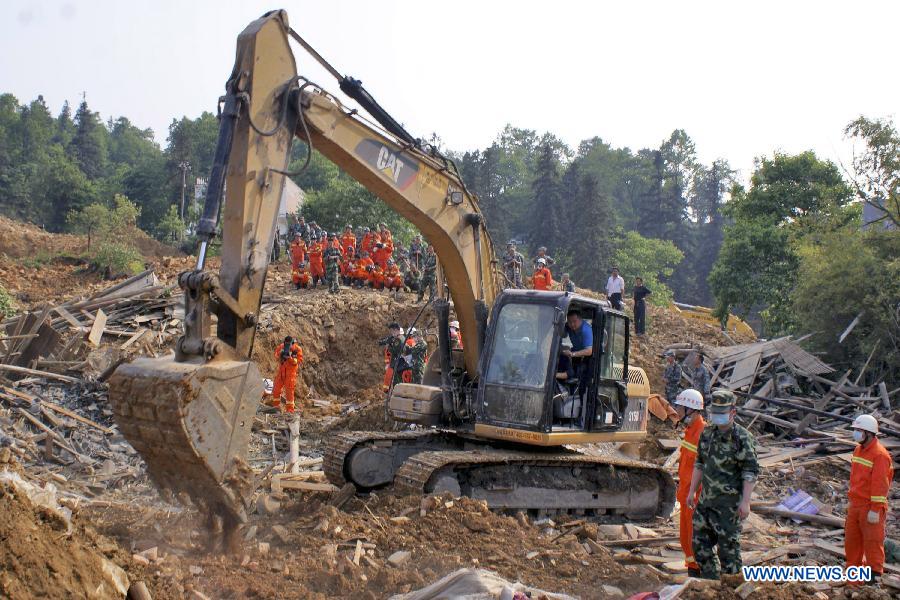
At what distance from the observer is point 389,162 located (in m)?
7.54

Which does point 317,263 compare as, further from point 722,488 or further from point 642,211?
point 642,211

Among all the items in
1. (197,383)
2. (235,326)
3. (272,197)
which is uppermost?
(272,197)

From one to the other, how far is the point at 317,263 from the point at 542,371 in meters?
14.6

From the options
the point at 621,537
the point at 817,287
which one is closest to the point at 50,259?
the point at 817,287

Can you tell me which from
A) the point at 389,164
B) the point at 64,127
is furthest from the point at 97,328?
the point at 64,127

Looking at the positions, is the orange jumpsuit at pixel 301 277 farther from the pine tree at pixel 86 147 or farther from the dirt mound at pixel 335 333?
the pine tree at pixel 86 147

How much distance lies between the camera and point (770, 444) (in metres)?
14.4

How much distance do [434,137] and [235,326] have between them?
132 inches

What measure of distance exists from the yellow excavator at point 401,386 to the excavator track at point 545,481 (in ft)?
0.06

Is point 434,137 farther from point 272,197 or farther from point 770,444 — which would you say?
point 770,444

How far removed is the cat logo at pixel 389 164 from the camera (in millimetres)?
7445

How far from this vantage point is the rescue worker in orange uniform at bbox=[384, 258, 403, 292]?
22.1 m

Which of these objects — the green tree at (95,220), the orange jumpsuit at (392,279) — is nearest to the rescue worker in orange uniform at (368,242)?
the orange jumpsuit at (392,279)

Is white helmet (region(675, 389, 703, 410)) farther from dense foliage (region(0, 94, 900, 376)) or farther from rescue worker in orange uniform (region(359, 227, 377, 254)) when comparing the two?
rescue worker in orange uniform (region(359, 227, 377, 254))
